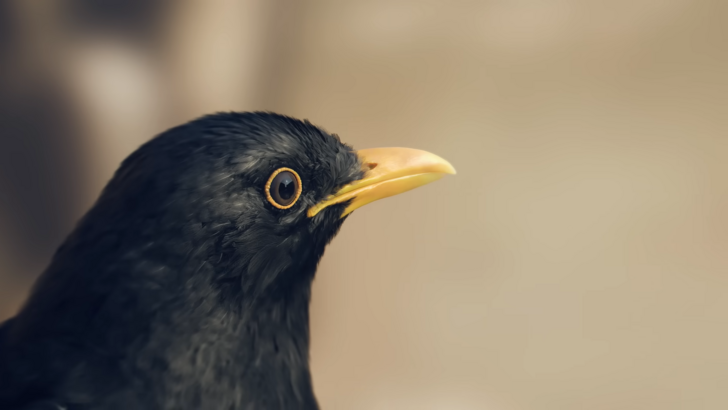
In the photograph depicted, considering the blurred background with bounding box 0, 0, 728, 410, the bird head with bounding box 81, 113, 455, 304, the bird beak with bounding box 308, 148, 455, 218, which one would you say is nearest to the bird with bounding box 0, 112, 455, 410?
the bird head with bounding box 81, 113, 455, 304

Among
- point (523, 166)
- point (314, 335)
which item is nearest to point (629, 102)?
point (523, 166)

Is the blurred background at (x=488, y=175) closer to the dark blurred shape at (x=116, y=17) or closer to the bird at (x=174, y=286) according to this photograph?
the dark blurred shape at (x=116, y=17)

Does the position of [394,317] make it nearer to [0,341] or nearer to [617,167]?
[617,167]

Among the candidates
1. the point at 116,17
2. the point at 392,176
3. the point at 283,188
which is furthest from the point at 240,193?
the point at 116,17

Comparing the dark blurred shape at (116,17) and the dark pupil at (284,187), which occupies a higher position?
the dark blurred shape at (116,17)

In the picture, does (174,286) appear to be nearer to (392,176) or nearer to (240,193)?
(240,193)

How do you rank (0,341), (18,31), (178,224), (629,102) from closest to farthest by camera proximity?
(178,224)
(0,341)
(18,31)
(629,102)

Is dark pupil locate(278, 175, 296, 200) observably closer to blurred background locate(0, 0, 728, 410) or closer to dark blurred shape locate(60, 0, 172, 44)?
blurred background locate(0, 0, 728, 410)

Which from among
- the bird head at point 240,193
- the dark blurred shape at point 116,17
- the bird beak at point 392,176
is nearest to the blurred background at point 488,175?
the dark blurred shape at point 116,17
